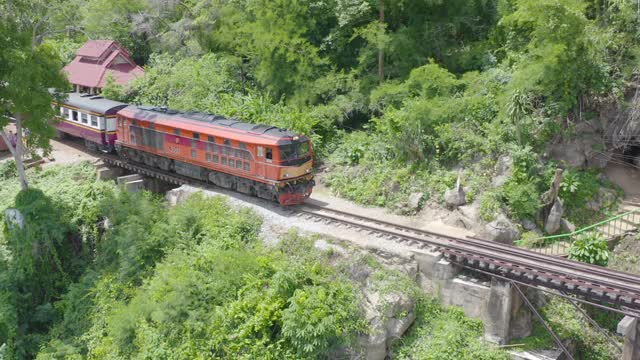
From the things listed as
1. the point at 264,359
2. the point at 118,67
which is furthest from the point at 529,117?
the point at 118,67

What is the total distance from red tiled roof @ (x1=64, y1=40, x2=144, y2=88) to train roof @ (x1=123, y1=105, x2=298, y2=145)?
34.1ft

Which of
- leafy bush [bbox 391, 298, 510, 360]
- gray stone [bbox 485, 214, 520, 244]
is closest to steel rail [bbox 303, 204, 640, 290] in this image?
gray stone [bbox 485, 214, 520, 244]

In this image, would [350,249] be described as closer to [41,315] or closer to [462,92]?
[462,92]

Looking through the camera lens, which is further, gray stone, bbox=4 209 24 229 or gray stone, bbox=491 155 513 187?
gray stone, bbox=4 209 24 229

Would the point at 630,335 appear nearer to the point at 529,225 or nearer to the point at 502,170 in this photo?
the point at 529,225

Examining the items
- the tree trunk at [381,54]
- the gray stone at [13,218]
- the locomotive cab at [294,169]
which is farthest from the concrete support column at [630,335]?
the gray stone at [13,218]

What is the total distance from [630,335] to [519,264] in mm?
3387

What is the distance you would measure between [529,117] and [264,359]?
14.9 meters

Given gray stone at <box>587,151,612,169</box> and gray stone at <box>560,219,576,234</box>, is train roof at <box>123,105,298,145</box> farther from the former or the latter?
gray stone at <box>587,151,612,169</box>

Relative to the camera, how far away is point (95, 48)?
39781 millimetres

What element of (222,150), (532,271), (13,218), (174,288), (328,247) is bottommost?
(174,288)

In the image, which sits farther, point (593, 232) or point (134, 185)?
point (134, 185)

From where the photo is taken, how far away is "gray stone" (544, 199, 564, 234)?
21188mm

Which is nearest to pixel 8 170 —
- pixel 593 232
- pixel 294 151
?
pixel 294 151
